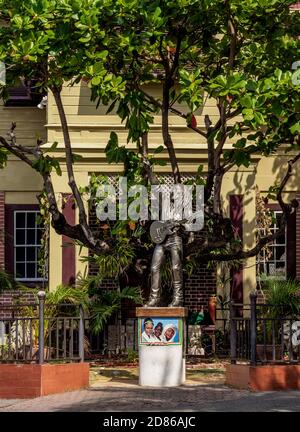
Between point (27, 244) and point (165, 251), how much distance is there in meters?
7.73

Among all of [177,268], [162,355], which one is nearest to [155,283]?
[177,268]

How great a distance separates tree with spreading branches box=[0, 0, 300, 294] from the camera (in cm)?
1997

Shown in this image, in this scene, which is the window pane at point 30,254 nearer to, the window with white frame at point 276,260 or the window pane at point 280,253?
the window with white frame at point 276,260

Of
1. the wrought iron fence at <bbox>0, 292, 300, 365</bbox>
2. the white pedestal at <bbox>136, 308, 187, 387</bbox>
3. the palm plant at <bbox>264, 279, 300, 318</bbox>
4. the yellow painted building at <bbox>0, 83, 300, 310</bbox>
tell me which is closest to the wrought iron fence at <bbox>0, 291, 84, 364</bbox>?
the wrought iron fence at <bbox>0, 292, 300, 365</bbox>

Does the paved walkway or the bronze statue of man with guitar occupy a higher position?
the bronze statue of man with guitar

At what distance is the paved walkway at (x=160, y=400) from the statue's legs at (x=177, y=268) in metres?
1.55

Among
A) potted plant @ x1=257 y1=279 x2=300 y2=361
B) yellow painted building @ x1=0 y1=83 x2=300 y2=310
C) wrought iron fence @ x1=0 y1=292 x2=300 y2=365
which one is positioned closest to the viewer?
wrought iron fence @ x1=0 y1=292 x2=300 y2=365

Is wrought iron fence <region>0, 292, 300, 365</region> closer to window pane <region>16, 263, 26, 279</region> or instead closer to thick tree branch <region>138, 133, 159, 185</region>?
thick tree branch <region>138, 133, 159, 185</region>

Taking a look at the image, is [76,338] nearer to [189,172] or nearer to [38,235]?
[189,172]

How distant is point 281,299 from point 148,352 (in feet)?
16.4

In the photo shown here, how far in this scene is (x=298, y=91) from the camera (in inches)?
773

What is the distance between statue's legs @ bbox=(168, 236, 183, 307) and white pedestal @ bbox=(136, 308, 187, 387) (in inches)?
15.1

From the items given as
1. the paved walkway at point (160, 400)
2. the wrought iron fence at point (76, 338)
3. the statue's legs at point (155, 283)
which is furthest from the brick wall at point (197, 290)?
the paved walkway at point (160, 400)

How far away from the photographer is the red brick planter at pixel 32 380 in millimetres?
19625
